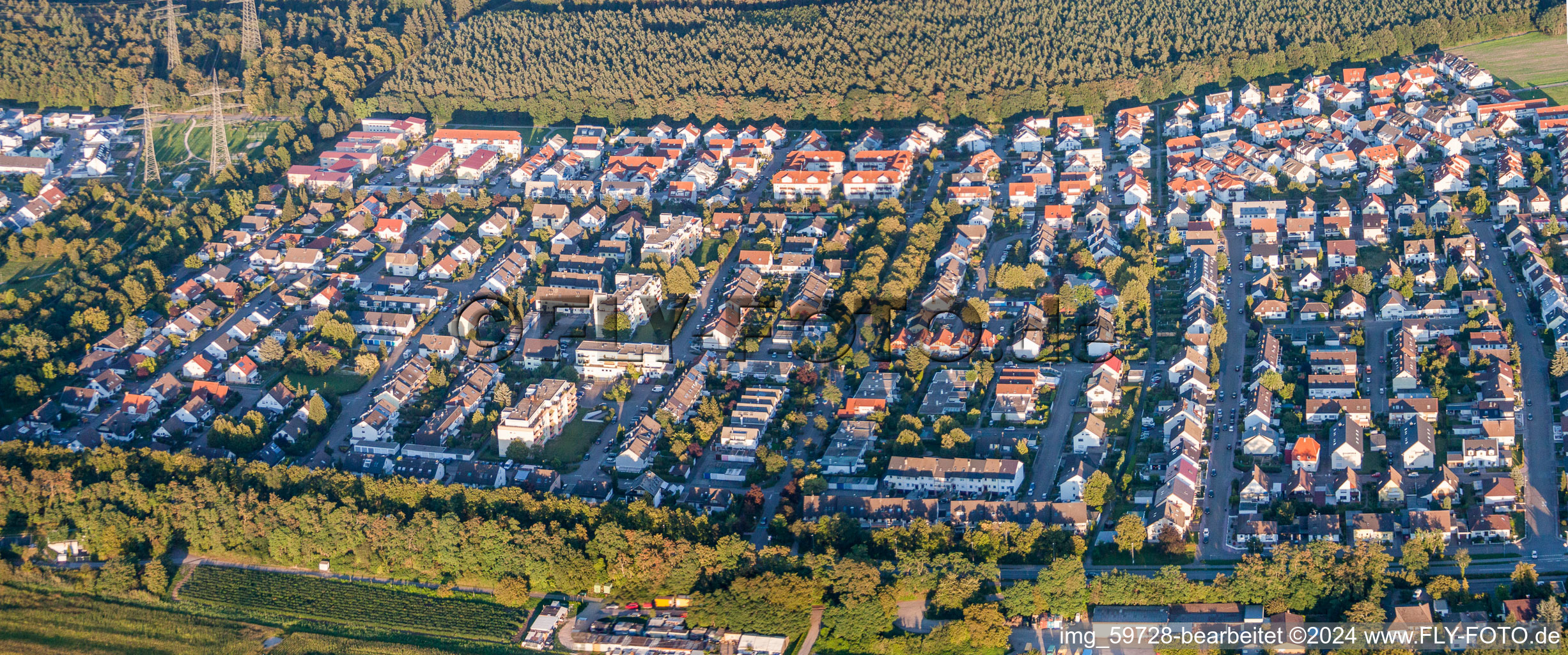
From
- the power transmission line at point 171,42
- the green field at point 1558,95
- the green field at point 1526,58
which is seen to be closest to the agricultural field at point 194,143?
the power transmission line at point 171,42

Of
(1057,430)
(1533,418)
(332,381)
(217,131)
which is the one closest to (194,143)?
(217,131)

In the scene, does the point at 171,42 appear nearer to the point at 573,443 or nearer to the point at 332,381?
the point at 332,381

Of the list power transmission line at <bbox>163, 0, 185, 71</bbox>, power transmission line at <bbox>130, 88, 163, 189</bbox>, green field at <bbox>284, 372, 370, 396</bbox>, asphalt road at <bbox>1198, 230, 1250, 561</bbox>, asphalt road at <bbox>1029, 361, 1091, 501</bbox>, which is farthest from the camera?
power transmission line at <bbox>163, 0, 185, 71</bbox>

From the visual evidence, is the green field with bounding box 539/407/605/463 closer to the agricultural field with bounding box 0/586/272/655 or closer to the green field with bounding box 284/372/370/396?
the green field with bounding box 284/372/370/396

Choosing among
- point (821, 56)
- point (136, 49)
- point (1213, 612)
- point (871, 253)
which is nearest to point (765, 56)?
point (821, 56)

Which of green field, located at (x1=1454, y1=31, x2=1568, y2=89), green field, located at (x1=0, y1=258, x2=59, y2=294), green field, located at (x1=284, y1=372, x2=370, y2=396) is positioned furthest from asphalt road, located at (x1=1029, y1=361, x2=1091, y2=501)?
green field, located at (x1=0, y1=258, x2=59, y2=294)

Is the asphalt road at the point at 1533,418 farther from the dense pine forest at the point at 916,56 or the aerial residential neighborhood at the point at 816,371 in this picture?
the dense pine forest at the point at 916,56
